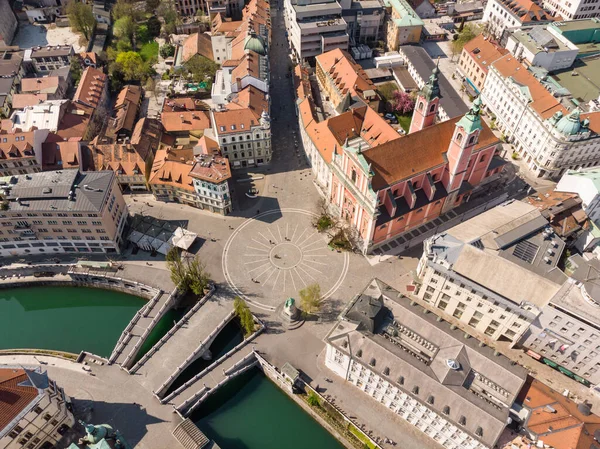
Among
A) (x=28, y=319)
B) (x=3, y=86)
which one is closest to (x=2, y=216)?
(x=28, y=319)

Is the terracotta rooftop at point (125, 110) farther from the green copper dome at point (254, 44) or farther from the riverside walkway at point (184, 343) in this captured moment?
the riverside walkway at point (184, 343)

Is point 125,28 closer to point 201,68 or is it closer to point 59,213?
point 201,68

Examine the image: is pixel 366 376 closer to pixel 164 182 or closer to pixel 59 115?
pixel 164 182

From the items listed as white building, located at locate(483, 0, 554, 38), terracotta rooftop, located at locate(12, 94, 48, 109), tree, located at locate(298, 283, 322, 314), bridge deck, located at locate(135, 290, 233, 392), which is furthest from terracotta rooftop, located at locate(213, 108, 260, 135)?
white building, located at locate(483, 0, 554, 38)

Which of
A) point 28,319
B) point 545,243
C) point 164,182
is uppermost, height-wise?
point 545,243

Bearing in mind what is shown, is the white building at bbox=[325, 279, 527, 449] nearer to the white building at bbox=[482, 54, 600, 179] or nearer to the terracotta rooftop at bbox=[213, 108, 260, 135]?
the terracotta rooftop at bbox=[213, 108, 260, 135]

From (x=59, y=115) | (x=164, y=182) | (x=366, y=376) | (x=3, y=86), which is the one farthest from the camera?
(x=3, y=86)

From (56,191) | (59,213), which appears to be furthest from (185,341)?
(56,191)
